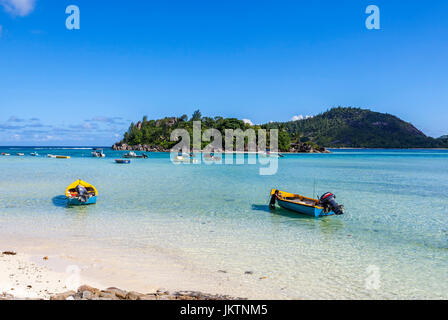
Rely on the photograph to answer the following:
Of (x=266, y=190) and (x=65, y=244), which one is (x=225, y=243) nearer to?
(x=65, y=244)

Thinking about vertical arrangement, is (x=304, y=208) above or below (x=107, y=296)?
above

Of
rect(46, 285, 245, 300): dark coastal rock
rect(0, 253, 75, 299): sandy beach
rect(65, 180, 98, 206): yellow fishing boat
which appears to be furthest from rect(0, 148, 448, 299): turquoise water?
rect(0, 253, 75, 299): sandy beach

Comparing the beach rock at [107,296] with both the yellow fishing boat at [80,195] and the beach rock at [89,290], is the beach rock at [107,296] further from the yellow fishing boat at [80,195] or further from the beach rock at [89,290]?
the yellow fishing boat at [80,195]

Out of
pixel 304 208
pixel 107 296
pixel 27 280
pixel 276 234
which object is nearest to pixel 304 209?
pixel 304 208

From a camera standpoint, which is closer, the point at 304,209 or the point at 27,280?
the point at 27,280

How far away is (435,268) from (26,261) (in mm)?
15002

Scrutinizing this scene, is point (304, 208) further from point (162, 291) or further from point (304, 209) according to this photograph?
point (162, 291)

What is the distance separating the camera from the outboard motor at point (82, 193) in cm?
2178

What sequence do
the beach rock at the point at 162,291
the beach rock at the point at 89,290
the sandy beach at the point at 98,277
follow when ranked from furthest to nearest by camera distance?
the sandy beach at the point at 98,277, the beach rock at the point at 162,291, the beach rock at the point at 89,290

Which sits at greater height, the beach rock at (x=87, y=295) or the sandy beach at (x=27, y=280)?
the beach rock at (x=87, y=295)

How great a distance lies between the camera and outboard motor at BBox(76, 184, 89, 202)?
71.5 ft

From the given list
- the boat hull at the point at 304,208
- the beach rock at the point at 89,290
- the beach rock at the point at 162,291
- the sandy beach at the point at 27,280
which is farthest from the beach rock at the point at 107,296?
the boat hull at the point at 304,208

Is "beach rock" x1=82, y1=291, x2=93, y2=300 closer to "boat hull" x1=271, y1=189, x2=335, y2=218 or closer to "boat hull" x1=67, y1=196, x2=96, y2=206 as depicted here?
"boat hull" x1=271, y1=189, x2=335, y2=218

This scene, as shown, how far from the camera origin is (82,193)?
2228 centimetres
